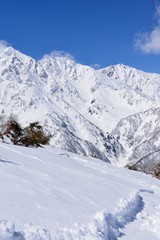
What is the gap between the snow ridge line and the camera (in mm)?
8039

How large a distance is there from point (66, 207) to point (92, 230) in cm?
163

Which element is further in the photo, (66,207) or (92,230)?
(66,207)

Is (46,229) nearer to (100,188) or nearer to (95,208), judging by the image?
(95,208)

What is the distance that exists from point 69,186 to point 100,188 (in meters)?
1.81

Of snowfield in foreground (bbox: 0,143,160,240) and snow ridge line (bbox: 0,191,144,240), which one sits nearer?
snow ridge line (bbox: 0,191,144,240)

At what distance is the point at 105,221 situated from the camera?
10.5 m

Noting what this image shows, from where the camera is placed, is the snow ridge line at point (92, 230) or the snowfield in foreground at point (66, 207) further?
the snowfield in foreground at point (66, 207)

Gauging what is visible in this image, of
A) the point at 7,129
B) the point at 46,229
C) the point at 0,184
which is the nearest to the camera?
the point at 46,229

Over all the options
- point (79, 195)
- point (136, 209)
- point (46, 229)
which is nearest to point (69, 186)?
point (79, 195)

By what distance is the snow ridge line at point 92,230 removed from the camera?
8.04 meters

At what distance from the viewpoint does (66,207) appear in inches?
438

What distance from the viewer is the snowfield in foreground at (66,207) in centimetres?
890

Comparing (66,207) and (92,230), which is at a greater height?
(66,207)

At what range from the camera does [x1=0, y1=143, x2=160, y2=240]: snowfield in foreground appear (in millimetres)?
8898
